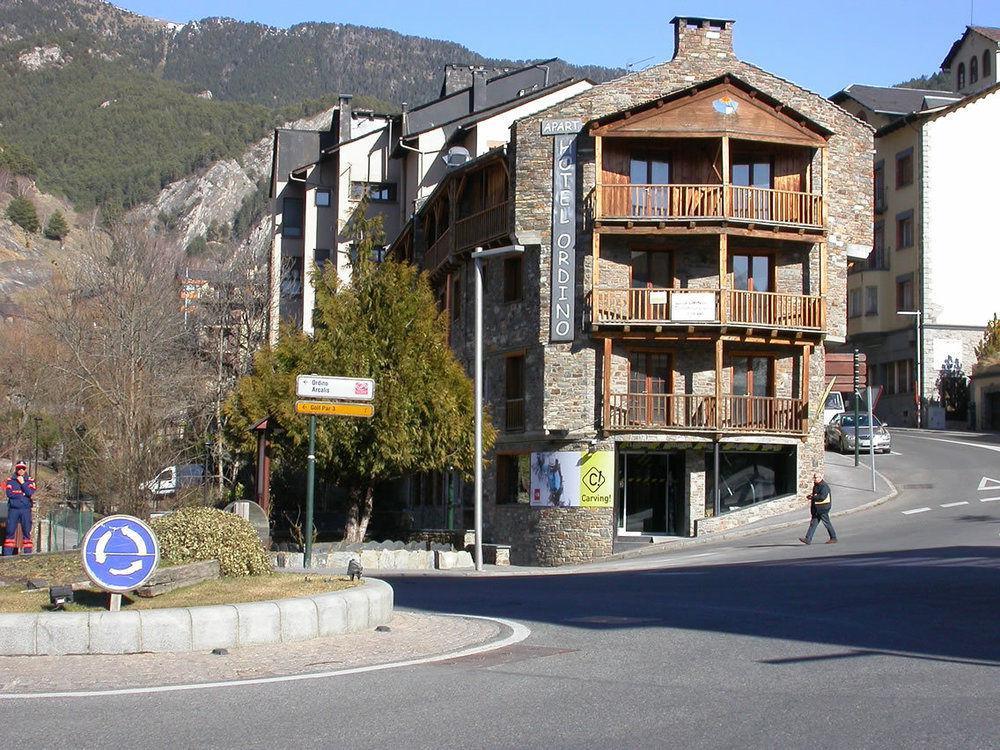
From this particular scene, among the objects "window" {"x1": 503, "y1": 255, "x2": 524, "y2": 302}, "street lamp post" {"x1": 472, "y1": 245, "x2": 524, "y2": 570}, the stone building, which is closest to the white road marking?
"street lamp post" {"x1": 472, "y1": 245, "x2": 524, "y2": 570}

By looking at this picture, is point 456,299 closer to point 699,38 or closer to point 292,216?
point 699,38

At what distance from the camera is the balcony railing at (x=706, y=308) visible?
35500 millimetres

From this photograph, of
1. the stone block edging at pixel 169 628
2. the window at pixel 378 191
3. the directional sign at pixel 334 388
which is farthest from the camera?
the window at pixel 378 191

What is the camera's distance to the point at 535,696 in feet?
28.8

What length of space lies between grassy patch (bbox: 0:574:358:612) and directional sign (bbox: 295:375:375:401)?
19.4ft

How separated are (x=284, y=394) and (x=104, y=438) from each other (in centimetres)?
967

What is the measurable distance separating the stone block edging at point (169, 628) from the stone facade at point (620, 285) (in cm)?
2435

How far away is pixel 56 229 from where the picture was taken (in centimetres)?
13425

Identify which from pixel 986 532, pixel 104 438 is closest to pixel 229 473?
pixel 104 438

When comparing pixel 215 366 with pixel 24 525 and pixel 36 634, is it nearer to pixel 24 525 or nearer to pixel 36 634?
pixel 24 525

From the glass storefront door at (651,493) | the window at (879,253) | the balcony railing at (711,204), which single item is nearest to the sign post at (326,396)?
the balcony railing at (711,204)

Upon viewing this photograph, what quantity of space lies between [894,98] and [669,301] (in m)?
33.9

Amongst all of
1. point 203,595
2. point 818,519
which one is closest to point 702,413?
point 818,519

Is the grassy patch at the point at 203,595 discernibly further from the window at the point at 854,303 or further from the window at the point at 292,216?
the window at the point at 292,216
